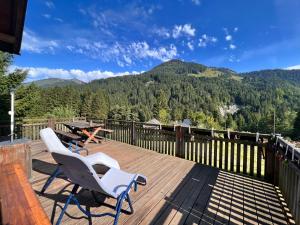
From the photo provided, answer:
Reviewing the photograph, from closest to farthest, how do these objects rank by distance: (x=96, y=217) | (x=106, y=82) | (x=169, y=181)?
(x=96, y=217), (x=169, y=181), (x=106, y=82)

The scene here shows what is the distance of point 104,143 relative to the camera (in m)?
6.85

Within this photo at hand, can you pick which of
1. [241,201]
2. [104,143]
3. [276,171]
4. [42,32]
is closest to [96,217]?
[241,201]

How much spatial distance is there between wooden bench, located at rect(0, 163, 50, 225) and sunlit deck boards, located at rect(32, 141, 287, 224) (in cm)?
62

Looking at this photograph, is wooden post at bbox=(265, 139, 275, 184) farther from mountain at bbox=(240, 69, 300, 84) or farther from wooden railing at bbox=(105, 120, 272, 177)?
mountain at bbox=(240, 69, 300, 84)

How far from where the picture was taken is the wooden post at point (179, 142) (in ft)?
17.1

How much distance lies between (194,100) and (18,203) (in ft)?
279

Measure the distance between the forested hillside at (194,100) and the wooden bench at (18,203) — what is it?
112ft

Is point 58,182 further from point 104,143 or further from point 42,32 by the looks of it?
point 42,32

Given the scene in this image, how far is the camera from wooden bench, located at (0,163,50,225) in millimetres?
1340

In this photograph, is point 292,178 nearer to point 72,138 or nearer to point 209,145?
point 209,145

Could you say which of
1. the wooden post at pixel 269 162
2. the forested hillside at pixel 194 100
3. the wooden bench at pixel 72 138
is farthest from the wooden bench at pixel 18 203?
the forested hillside at pixel 194 100

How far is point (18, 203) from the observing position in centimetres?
160

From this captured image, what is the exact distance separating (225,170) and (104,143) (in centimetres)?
412

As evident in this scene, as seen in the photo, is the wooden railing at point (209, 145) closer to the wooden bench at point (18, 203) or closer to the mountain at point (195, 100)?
the wooden bench at point (18, 203)
